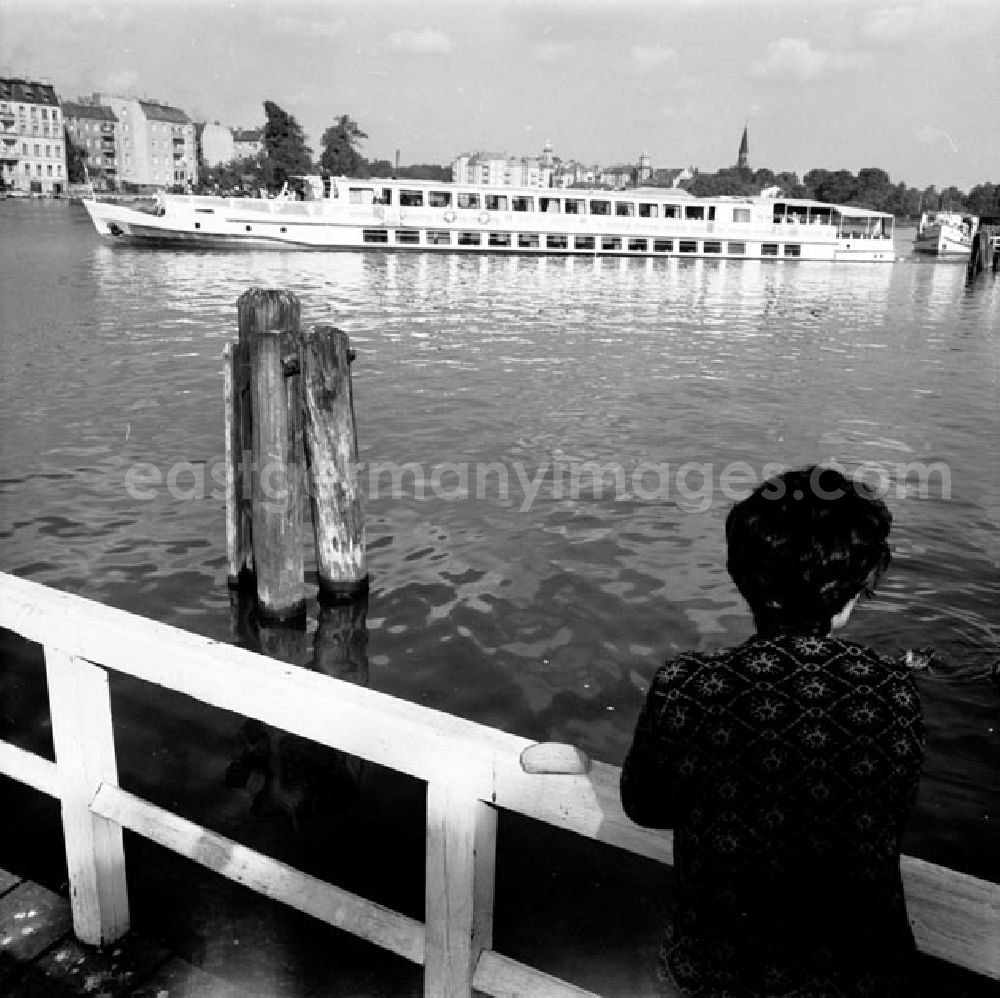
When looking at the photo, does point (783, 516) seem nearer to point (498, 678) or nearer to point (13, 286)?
point (498, 678)

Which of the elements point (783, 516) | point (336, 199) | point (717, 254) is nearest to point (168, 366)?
point (783, 516)

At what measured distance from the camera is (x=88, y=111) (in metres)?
148

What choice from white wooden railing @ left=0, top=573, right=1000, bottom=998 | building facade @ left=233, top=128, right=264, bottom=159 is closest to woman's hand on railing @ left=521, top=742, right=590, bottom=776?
white wooden railing @ left=0, top=573, right=1000, bottom=998

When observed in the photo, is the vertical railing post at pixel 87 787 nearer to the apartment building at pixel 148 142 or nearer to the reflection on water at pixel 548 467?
the reflection on water at pixel 548 467

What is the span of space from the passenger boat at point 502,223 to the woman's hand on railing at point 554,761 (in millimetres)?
50993

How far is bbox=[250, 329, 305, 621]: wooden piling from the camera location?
6.93 m

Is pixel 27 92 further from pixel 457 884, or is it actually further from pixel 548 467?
pixel 457 884

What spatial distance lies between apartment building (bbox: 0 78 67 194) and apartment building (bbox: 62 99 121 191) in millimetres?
7163

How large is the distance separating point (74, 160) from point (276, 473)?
160019 mm

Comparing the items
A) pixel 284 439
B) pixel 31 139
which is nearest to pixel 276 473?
pixel 284 439

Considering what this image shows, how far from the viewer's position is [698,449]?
564 inches

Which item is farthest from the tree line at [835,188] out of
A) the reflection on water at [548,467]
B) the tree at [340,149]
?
the reflection on water at [548,467]

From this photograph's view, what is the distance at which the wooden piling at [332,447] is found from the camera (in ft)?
23.3

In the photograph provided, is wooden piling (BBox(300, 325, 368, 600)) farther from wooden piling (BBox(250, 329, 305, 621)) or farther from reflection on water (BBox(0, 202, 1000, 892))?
reflection on water (BBox(0, 202, 1000, 892))
